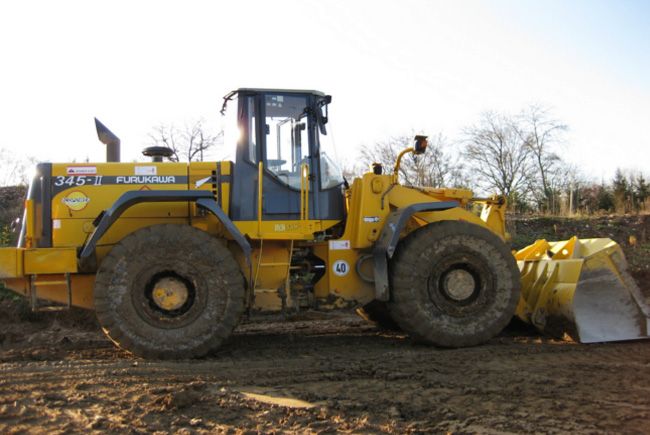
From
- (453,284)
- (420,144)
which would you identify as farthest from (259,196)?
(453,284)

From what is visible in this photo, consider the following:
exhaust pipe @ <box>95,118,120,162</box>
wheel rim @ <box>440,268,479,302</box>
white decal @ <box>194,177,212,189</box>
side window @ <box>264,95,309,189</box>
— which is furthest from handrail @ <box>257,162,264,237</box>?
wheel rim @ <box>440,268,479,302</box>

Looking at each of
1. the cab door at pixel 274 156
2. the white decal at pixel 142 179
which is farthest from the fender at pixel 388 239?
the white decal at pixel 142 179

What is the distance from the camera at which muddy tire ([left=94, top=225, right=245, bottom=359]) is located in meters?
6.02

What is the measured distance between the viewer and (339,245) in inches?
282

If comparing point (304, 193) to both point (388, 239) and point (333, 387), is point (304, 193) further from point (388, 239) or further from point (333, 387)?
point (333, 387)

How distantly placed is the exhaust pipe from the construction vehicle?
0.05 feet

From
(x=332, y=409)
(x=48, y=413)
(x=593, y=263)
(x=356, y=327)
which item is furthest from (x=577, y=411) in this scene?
(x=356, y=327)

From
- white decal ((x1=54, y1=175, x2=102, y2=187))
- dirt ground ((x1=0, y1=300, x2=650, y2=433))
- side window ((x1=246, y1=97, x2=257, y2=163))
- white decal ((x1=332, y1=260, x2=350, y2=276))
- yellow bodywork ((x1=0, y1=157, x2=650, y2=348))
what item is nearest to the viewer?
dirt ground ((x1=0, y1=300, x2=650, y2=433))

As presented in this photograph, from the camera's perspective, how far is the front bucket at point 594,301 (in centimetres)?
686

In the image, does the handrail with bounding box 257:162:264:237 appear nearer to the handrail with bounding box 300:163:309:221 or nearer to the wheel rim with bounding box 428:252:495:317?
the handrail with bounding box 300:163:309:221

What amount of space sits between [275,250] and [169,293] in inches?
54.2

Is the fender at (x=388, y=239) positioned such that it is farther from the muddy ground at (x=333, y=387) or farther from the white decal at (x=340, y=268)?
the muddy ground at (x=333, y=387)

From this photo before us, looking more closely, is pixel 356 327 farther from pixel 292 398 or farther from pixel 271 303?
pixel 292 398

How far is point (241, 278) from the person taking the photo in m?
6.27
